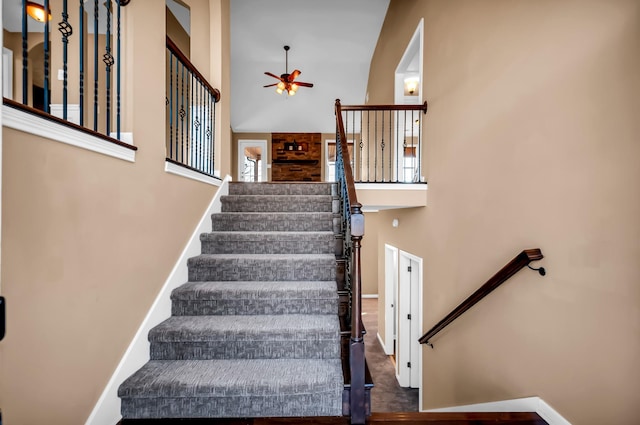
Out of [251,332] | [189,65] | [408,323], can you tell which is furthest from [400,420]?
[408,323]

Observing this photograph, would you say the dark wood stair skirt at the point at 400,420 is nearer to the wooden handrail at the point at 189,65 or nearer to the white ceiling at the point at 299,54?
the wooden handrail at the point at 189,65

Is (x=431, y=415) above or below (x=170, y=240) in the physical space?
below

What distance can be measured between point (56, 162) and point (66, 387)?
98 cm

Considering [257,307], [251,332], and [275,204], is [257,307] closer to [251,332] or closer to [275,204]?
[251,332]

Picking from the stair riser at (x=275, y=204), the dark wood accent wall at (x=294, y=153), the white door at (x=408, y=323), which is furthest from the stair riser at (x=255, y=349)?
the dark wood accent wall at (x=294, y=153)

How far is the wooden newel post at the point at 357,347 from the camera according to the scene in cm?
164

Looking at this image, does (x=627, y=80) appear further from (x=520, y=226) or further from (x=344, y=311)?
(x=344, y=311)

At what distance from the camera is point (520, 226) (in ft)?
6.61

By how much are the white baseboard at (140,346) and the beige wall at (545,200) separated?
7.56ft

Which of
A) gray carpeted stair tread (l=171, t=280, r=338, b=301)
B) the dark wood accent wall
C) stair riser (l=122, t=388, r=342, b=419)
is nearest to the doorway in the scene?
gray carpeted stair tread (l=171, t=280, r=338, b=301)

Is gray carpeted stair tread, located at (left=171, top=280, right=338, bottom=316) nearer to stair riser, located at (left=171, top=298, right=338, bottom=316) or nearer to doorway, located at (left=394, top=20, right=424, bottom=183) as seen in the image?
stair riser, located at (left=171, top=298, right=338, bottom=316)

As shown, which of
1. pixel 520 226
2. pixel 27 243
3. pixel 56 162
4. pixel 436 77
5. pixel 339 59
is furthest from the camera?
pixel 339 59

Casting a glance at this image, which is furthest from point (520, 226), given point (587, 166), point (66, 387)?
point (66, 387)

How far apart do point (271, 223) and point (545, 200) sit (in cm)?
223
